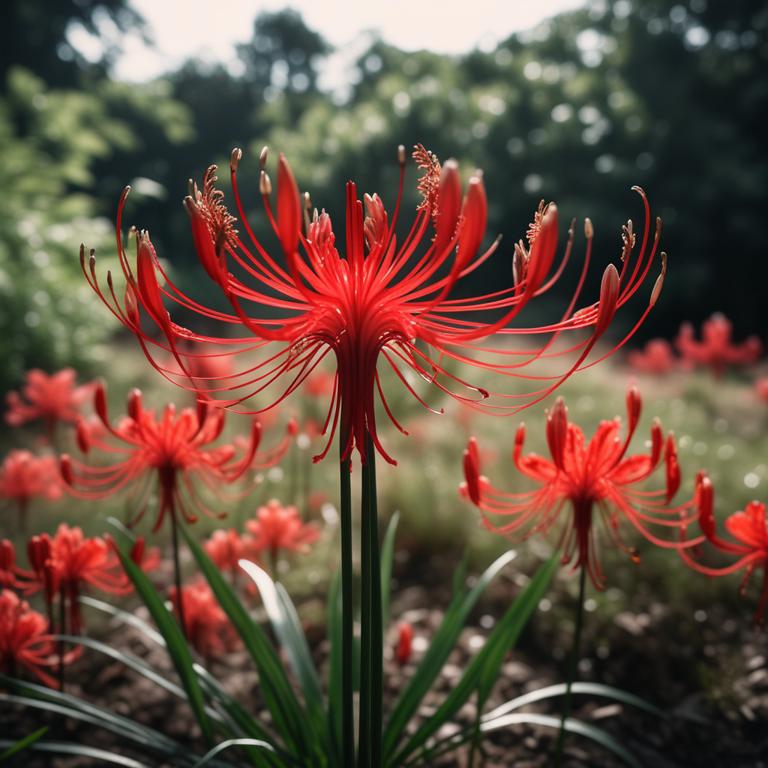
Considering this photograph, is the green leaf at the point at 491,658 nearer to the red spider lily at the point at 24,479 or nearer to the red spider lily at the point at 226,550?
the red spider lily at the point at 226,550

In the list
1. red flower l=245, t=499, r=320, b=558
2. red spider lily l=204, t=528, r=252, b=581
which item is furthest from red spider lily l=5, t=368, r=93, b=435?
red flower l=245, t=499, r=320, b=558

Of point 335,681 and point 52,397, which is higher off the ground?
point 52,397

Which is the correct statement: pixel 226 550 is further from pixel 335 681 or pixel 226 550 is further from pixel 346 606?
pixel 346 606

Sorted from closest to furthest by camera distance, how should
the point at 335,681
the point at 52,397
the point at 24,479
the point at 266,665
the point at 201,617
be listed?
the point at 266,665 → the point at 335,681 → the point at 201,617 → the point at 24,479 → the point at 52,397

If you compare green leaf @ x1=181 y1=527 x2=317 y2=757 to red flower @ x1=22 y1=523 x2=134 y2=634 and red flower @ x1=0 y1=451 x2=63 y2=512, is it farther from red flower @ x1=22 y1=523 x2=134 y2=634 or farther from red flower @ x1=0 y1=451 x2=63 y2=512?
red flower @ x1=0 y1=451 x2=63 y2=512

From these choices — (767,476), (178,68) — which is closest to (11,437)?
(767,476)

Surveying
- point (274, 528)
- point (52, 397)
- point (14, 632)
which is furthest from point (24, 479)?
point (274, 528)

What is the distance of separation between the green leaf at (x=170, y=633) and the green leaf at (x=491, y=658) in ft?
1.61

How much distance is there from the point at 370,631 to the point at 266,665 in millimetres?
520

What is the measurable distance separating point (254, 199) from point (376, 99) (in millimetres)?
5051

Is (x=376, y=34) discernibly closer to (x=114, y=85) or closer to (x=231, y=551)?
(x=114, y=85)

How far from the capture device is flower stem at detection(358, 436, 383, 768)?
1062mm

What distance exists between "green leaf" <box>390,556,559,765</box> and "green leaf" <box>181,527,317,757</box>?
23cm

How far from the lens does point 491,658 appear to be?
1.52 metres
